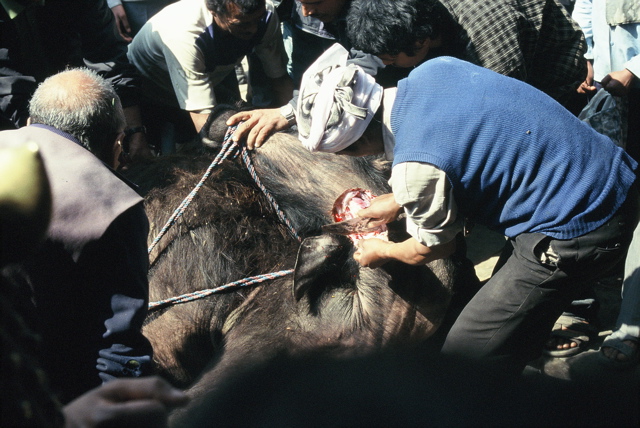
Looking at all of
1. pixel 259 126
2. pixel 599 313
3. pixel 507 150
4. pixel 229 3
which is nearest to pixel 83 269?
pixel 259 126

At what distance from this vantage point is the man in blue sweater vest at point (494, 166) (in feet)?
7.09

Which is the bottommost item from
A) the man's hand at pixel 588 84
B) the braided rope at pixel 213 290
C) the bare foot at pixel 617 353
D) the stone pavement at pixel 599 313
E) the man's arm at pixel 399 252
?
the stone pavement at pixel 599 313

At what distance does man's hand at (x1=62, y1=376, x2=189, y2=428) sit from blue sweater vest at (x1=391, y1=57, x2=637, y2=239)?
1348mm

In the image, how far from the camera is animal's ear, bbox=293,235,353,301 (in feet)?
9.37

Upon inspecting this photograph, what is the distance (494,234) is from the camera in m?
4.85

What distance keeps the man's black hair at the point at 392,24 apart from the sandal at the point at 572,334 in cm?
186

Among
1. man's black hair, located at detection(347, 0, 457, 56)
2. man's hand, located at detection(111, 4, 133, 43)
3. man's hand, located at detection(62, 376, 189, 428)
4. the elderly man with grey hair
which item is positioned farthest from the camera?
man's hand, located at detection(111, 4, 133, 43)

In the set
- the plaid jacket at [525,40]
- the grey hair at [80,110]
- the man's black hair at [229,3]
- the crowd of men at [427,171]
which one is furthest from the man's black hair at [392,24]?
the grey hair at [80,110]

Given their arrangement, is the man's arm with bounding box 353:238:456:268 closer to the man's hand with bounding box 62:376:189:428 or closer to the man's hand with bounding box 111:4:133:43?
the man's hand with bounding box 62:376:189:428

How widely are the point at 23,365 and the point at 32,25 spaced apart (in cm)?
355

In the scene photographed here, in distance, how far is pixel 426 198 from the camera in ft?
7.14

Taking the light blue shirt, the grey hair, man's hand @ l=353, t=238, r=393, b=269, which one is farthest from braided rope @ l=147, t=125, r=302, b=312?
the light blue shirt

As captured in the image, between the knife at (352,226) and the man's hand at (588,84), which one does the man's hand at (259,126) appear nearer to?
the knife at (352,226)

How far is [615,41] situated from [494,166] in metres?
1.97
